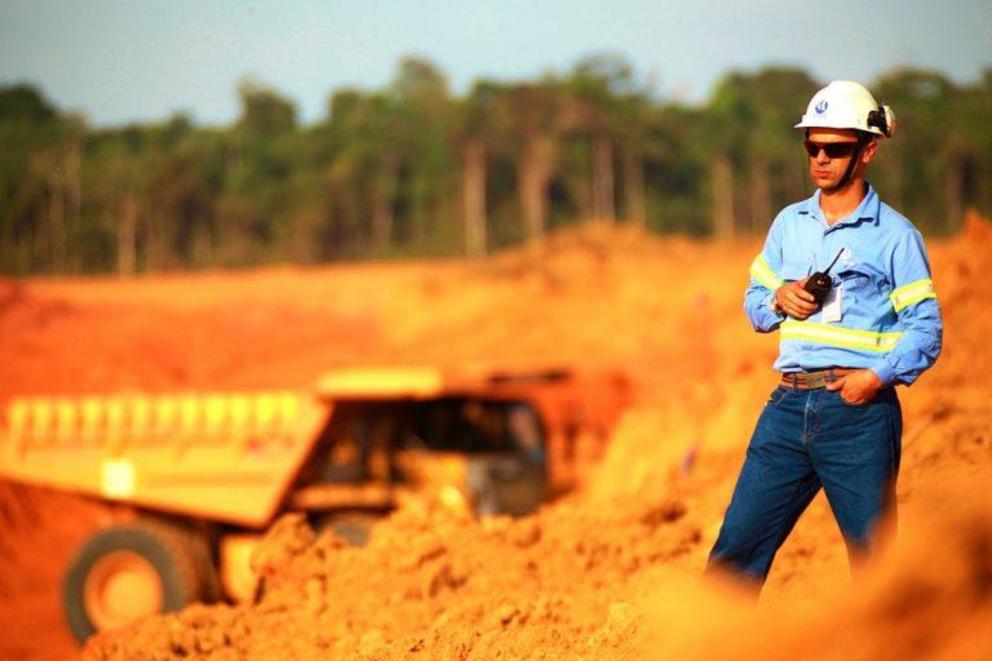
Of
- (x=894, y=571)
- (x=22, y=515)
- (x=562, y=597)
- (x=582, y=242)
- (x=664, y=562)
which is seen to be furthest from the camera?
(x=582, y=242)

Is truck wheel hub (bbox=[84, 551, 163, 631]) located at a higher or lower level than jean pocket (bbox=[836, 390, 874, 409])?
lower

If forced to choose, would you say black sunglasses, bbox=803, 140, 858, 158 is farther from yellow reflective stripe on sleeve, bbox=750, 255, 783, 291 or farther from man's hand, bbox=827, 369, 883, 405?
man's hand, bbox=827, 369, 883, 405

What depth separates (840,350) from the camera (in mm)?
4598

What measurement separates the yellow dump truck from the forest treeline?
115 feet

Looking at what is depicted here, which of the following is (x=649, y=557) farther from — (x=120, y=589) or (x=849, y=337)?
(x=120, y=589)

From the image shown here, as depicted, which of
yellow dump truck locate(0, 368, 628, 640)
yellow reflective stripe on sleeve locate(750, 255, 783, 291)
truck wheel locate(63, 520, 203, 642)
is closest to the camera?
yellow reflective stripe on sleeve locate(750, 255, 783, 291)

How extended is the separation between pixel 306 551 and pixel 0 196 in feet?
144

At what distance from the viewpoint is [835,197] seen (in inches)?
186

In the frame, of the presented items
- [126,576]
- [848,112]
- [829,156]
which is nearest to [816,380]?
[829,156]

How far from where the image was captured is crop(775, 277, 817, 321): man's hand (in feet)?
14.9

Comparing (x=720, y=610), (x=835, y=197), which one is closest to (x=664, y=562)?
(x=835, y=197)

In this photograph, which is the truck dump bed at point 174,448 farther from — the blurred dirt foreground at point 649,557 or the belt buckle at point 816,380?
the belt buckle at point 816,380

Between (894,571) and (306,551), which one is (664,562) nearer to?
(306,551)

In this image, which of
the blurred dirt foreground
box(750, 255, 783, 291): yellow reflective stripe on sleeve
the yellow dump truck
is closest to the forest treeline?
the blurred dirt foreground
